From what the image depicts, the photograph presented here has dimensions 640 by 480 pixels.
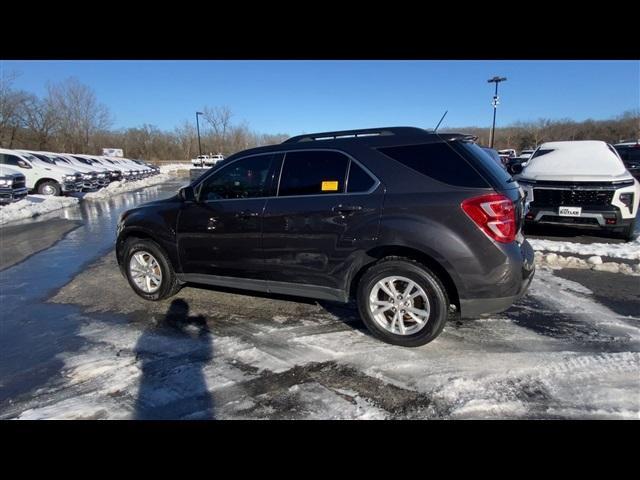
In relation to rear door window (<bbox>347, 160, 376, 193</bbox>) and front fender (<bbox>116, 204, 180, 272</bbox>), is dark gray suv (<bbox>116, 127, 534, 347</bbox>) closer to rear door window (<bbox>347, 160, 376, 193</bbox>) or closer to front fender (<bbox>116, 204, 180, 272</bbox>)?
rear door window (<bbox>347, 160, 376, 193</bbox>)

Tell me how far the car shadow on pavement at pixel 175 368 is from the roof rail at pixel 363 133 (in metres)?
2.32

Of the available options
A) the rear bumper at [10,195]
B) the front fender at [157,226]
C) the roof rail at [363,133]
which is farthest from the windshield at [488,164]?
the rear bumper at [10,195]

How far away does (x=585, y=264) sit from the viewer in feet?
18.5

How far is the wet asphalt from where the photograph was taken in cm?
257

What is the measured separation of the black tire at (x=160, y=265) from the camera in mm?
4520

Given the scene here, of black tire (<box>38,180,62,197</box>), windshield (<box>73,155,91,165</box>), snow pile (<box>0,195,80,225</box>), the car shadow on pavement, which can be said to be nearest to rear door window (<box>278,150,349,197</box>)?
the car shadow on pavement

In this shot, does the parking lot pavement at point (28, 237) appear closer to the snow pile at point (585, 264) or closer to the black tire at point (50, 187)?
the black tire at point (50, 187)

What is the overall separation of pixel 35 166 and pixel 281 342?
18278mm

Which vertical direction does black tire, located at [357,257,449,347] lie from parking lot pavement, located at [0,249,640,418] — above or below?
above

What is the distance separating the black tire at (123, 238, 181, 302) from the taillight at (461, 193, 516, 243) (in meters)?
3.50

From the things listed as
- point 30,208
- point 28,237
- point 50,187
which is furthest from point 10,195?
point 28,237

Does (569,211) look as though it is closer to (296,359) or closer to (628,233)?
(628,233)
